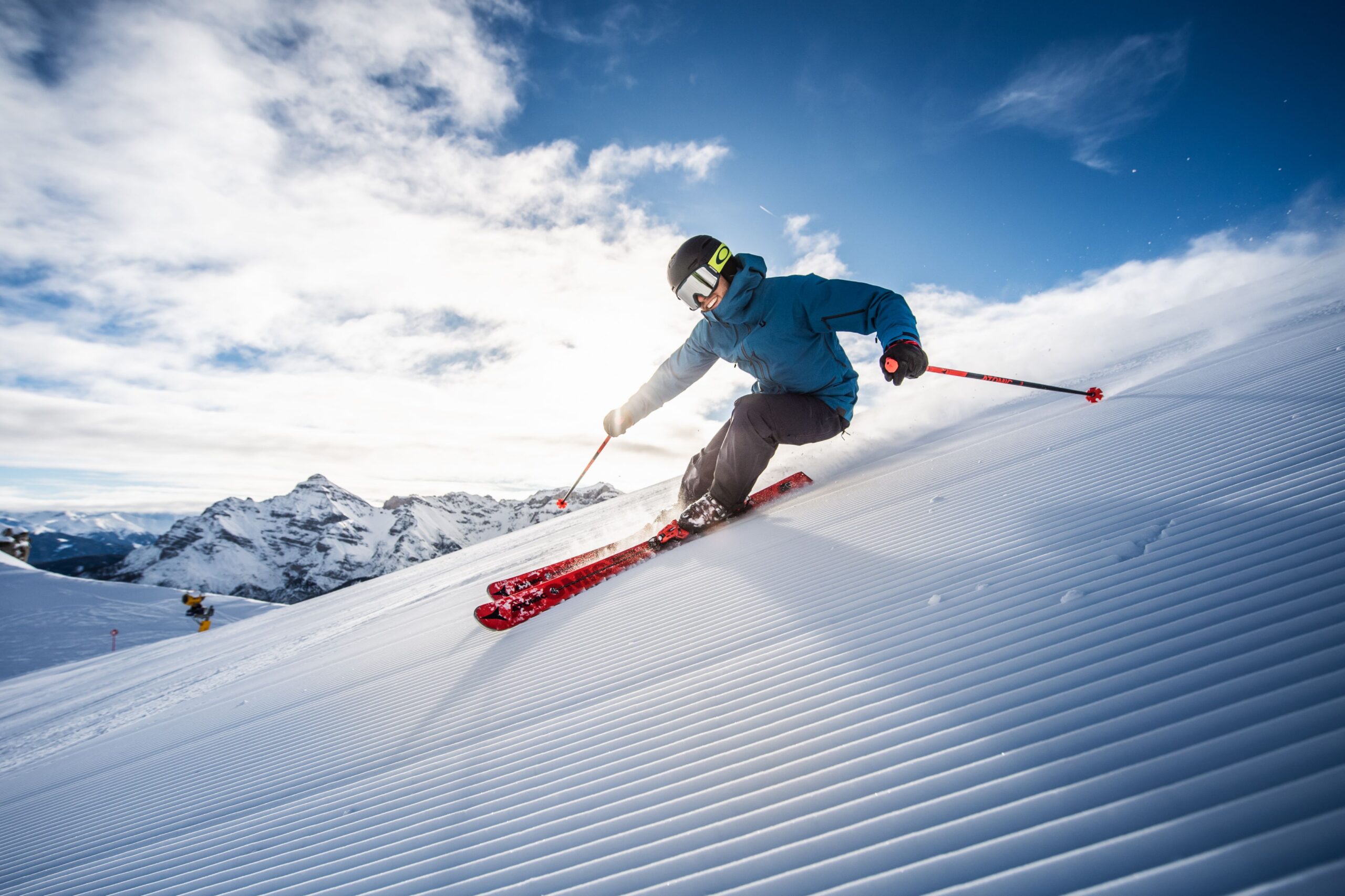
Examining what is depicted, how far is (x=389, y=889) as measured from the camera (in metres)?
1.30

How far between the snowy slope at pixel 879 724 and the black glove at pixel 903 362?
79 cm

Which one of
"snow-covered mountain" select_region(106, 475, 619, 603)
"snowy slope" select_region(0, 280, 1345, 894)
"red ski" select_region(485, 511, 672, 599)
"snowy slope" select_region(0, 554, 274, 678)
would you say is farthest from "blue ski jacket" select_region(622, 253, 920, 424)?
"snow-covered mountain" select_region(106, 475, 619, 603)

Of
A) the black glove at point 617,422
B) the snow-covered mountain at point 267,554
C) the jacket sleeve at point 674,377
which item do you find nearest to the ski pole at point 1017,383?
the jacket sleeve at point 674,377

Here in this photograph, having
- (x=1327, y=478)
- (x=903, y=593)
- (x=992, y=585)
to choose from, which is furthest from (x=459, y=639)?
(x=1327, y=478)

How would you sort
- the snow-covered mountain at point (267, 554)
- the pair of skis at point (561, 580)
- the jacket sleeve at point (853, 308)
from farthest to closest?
the snow-covered mountain at point (267, 554) < the jacket sleeve at point (853, 308) < the pair of skis at point (561, 580)

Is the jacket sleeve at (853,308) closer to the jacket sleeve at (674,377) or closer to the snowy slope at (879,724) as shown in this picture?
the jacket sleeve at (674,377)

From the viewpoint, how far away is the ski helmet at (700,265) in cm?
392

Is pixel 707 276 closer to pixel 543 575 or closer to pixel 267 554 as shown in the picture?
pixel 543 575

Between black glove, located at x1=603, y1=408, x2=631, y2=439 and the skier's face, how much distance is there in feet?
5.20

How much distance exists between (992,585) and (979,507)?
1.10 metres

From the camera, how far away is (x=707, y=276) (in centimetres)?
392

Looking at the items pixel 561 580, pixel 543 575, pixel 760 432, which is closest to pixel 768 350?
pixel 760 432

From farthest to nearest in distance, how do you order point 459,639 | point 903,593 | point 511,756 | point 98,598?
point 98,598, point 459,639, point 903,593, point 511,756

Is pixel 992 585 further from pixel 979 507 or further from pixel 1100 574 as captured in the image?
pixel 979 507
